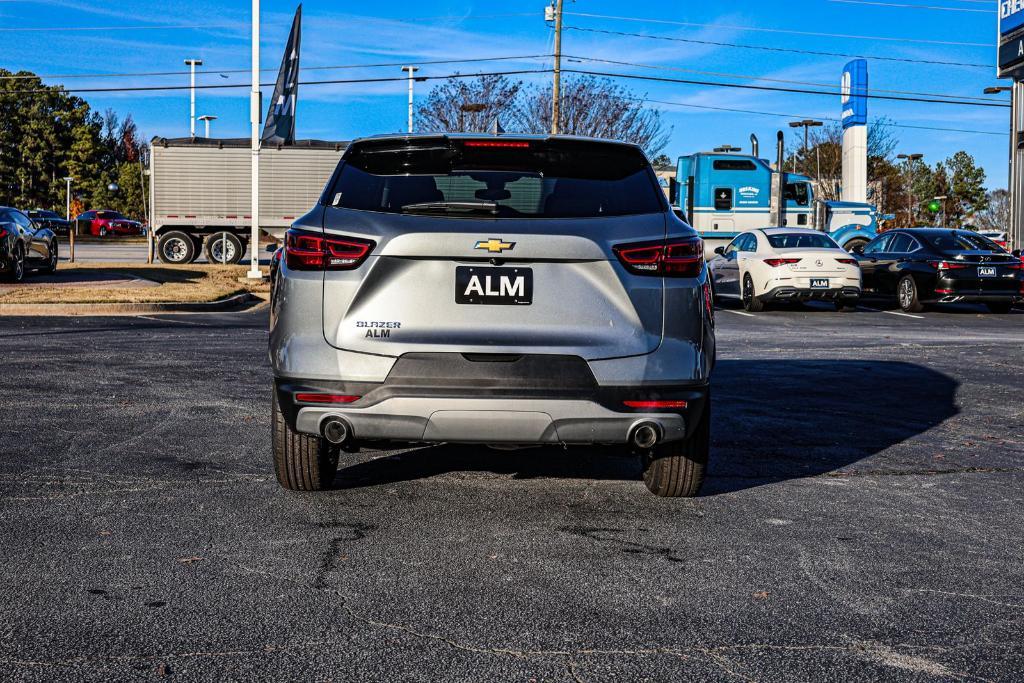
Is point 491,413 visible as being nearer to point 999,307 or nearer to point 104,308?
point 104,308

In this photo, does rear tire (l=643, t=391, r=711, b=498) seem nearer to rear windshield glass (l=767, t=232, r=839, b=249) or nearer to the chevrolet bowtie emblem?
the chevrolet bowtie emblem

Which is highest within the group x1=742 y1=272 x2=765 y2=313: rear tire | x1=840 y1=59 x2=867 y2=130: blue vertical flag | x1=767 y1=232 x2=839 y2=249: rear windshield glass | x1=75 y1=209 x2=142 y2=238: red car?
x1=840 y1=59 x2=867 y2=130: blue vertical flag

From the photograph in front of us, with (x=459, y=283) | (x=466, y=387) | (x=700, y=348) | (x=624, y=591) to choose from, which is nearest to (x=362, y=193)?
(x=459, y=283)

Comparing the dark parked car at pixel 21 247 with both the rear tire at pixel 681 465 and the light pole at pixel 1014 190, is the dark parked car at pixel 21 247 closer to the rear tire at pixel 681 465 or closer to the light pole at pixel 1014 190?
the rear tire at pixel 681 465

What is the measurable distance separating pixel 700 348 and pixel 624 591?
1229 millimetres

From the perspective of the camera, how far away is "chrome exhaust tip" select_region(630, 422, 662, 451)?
4.72 meters

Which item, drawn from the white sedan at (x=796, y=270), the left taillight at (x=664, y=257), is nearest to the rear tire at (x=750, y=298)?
the white sedan at (x=796, y=270)

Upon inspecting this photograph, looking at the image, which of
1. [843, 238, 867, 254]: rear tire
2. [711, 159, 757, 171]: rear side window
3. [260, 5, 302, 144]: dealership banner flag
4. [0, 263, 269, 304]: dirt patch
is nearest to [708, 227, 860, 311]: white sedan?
[0, 263, 269, 304]: dirt patch

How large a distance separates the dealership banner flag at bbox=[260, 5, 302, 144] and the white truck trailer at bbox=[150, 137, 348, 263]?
6.14 m

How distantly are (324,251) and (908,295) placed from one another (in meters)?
17.4

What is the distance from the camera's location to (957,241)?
20375 mm

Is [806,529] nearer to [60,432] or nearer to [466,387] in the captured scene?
[466,387]

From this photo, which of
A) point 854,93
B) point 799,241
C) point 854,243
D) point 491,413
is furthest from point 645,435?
point 854,93

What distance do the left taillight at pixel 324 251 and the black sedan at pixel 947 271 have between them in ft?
55.1
